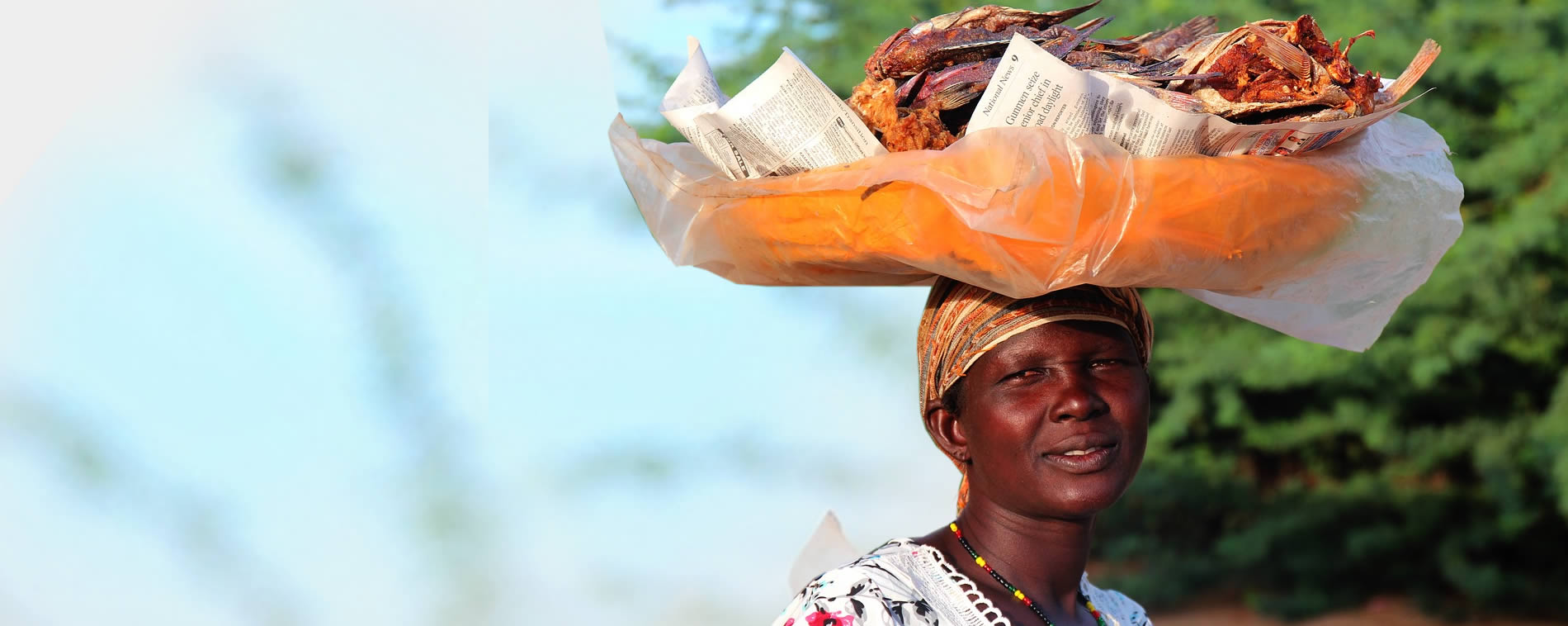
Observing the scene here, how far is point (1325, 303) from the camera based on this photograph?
2021 millimetres

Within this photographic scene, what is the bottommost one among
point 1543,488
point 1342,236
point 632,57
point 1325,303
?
point 1543,488

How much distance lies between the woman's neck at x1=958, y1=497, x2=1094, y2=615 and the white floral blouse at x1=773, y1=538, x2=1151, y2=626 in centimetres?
9

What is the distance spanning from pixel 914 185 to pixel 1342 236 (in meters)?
0.62

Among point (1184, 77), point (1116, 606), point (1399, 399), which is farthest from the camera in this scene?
point (1399, 399)

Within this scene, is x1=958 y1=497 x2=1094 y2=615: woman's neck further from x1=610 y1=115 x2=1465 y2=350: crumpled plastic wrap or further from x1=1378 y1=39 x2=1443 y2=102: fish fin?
x1=1378 y1=39 x2=1443 y2=102: fish fin

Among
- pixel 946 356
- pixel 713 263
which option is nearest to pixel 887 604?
pixel 946 356

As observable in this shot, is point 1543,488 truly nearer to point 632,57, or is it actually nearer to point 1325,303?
point 632,57

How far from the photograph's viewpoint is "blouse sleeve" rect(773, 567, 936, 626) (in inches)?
68.2

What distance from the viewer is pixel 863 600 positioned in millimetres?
1751

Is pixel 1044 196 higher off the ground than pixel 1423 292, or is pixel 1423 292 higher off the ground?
Result: pixel 1044 196

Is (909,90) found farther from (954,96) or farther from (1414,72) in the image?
(1414,72)

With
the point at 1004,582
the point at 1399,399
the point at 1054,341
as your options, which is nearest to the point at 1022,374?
the point at 1054,341

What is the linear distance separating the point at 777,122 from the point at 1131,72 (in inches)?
18.6

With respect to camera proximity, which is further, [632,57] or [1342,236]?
[632,57]
